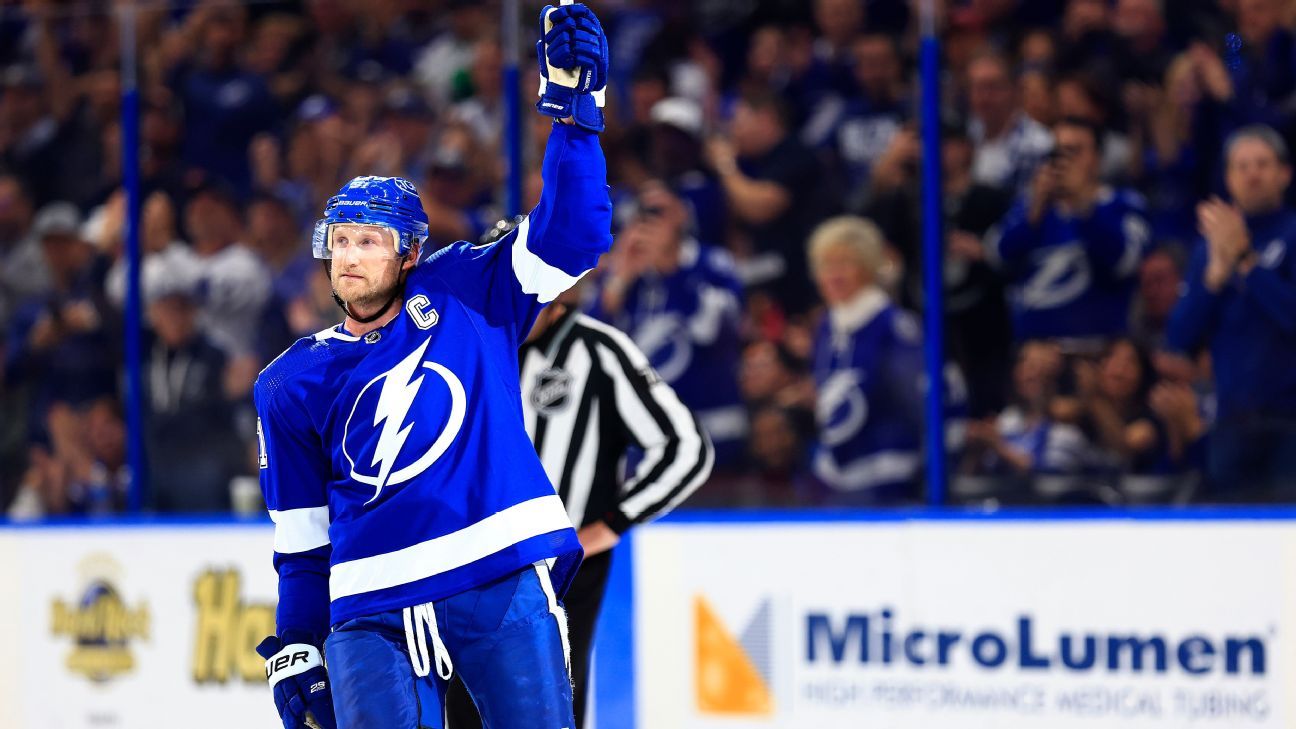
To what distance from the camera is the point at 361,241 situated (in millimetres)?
2816

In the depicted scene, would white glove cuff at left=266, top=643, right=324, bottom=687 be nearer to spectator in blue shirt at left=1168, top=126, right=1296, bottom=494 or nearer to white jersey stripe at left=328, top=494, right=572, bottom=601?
white jersey stripe at left=328, top=494, right=572, bottom=601

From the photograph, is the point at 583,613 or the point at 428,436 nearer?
the point at 428,436

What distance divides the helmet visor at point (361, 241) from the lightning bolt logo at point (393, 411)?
19 cm

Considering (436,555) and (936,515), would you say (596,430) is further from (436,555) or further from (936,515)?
(436,555)

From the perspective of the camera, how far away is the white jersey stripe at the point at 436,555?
2.72 meters

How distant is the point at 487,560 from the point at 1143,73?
116 inches

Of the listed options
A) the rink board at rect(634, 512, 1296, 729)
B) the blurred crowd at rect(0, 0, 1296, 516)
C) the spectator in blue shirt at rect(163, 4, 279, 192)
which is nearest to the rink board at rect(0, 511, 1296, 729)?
the rink board at rect(634, 512, 1296, 729)

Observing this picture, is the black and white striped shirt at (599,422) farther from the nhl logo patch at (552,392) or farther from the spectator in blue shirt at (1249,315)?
the spectator in blue shirt at (1249,315)

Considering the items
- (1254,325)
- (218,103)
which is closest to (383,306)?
(1254,325)

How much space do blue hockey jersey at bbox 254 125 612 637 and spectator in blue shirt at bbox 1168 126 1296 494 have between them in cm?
234

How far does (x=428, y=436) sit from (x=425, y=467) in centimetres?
5

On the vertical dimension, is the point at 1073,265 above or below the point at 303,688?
above

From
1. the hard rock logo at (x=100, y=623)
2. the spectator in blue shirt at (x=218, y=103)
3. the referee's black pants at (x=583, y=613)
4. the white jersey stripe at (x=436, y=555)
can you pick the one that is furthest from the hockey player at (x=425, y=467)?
the spectator in blue shirt at (x=218, y=103)

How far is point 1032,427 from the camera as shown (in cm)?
→ 482
